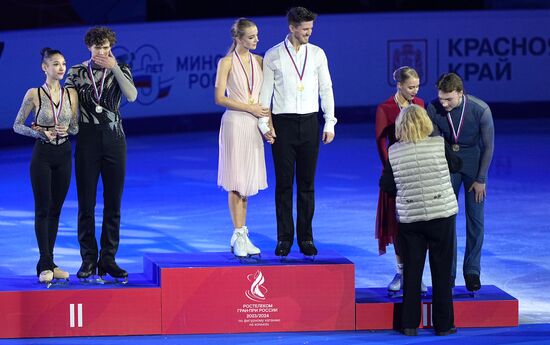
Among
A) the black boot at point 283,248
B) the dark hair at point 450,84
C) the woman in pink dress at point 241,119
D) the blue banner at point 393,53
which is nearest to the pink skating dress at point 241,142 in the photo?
the woman in pink dress at point 241,119

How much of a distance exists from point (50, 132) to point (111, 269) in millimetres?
1041

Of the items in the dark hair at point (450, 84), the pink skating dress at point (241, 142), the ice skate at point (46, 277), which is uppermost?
the dark hair at point (450, 84)

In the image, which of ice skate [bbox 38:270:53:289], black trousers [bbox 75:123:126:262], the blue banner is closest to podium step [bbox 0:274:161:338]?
ice skate [bbox 38:270:53:289]

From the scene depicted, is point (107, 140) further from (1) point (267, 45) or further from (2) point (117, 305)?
(1) point (267, 45)

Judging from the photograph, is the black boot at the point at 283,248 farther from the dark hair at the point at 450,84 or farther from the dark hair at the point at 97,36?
the dark hair at the point at 97,36

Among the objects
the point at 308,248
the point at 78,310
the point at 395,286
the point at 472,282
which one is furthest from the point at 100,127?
the point at 472,282

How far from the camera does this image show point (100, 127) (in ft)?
25.6

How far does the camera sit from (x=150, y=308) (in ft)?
25.8

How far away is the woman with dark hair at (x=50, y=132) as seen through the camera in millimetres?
7762

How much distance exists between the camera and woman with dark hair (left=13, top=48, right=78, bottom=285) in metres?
7.76

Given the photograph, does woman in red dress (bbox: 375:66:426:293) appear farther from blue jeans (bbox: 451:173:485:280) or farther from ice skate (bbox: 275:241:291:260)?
ice skate (bbox: 275:241:291:260)

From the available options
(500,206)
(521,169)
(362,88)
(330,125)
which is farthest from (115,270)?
(362,88)

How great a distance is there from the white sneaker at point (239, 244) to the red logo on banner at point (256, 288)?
315 mm

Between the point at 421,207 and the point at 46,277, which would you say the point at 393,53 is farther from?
the point at 46,277
